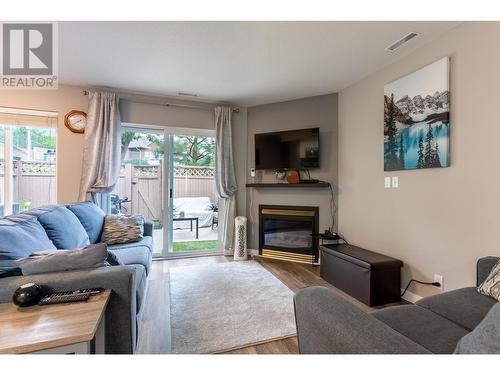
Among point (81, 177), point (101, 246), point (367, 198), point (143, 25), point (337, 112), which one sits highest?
point (143, 25)

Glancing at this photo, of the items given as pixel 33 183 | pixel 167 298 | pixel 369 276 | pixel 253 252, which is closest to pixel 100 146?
pixel 33 183

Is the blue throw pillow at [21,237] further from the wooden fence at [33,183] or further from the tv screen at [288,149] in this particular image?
the tv screen at [288,149]

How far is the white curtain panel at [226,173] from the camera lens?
376 cm

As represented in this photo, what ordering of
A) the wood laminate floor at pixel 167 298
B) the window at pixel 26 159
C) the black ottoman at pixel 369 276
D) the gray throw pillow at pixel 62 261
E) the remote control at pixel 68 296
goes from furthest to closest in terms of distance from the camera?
1. the window at pixel 26 159
2. the black ottoman at pixel 369 276
3. the wood laminate floor at pixel 167 298
4. the gray throw pillow at pixel 62 261
5. the remote control at pixel 68 296

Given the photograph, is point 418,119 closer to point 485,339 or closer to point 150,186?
point 485,339

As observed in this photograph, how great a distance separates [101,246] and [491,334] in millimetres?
1709

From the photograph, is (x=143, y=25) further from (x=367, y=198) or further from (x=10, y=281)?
(x=367, y=198)

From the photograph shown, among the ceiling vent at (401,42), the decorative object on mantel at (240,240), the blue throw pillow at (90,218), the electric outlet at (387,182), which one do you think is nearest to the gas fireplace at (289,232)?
the decorative object on mantel at (240,240)

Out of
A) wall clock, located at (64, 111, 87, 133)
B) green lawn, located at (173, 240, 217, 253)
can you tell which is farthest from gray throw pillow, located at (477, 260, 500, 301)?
wall clock, located at (64, 111, 87, 133)

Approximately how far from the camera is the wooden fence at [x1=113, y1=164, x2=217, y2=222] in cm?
362

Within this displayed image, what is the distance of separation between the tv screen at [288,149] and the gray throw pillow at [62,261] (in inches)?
106

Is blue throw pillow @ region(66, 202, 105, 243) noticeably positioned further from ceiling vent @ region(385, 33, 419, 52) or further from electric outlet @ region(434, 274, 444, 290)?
ceiling vent @ region(385, 33, 419, 52)
